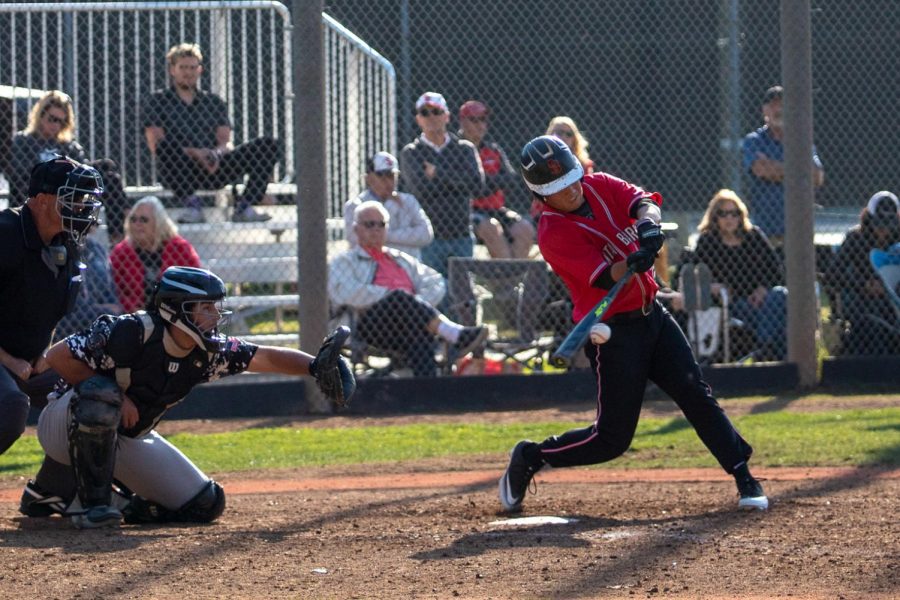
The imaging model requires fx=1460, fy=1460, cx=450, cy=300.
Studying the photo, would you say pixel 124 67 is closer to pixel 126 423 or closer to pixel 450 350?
pixel 450 350

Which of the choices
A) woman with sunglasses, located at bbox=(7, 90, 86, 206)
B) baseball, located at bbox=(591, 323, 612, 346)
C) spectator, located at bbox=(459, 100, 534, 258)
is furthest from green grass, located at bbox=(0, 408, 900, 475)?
baseball, located at bbox=(591, 323, 612, 346)

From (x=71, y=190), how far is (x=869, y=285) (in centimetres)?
603

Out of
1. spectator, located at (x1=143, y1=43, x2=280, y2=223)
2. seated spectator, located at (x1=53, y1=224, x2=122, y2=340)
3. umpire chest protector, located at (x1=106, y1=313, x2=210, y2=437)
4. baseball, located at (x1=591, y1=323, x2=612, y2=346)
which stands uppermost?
spectator, located at (x1=143, y1=43, x2=280, y2=223)

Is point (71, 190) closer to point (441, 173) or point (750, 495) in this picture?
point (750, 495)

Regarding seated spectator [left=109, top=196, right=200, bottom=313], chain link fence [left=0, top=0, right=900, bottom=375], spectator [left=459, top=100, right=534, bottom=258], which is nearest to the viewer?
seated spectator [left=109, top=196, right=200, bottom=313]

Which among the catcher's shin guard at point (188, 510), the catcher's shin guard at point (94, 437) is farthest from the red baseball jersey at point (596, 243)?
the catcher's shin guard at point (94, 437)

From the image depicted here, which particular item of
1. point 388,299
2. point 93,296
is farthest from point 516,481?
point 93,296

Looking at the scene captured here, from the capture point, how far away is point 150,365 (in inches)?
224

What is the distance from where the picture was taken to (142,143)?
10.2 m

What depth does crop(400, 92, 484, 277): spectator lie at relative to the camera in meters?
9.94

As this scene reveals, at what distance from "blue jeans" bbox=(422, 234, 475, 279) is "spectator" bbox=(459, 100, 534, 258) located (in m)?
0.26

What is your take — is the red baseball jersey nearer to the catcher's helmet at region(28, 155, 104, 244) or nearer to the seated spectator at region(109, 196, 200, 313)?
the catcher's helmet at region(28, 155, 104, 244)

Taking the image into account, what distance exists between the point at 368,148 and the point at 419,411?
2.66 metres

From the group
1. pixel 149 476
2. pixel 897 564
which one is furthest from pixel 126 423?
pixel 897 564
